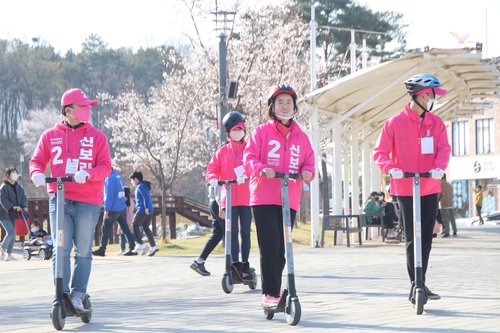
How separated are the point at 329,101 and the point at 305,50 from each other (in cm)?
2729

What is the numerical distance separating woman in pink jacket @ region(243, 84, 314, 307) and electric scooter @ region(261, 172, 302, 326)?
0.54ft

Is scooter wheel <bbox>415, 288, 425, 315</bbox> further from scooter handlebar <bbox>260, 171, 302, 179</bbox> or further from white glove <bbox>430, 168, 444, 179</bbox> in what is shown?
scooter handlebar <bbox>260, 171, 302, 179</bbox>

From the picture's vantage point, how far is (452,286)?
36.5 feet

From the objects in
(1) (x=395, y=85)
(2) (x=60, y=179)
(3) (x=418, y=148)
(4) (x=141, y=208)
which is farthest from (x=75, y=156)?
(1) (x=395, y=85)

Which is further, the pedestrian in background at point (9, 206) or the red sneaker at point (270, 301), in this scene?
the pedestrian in background at point (9, 206)

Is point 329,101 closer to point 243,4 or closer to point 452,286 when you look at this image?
point 452,286

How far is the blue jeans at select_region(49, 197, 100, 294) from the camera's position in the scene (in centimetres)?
830

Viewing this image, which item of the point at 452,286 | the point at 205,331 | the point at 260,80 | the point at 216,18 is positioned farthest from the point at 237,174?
the point at 260,80

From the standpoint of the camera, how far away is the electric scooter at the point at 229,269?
36.4 feet

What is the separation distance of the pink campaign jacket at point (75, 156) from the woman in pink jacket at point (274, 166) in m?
1.15

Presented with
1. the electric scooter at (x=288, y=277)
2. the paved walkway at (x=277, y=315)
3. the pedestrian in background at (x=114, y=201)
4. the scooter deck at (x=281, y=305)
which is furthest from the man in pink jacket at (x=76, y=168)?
the pedestrian in background at (x=114, y=201)

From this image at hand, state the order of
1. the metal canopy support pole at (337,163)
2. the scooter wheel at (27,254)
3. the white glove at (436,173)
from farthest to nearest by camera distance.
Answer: the metal canopy support pole at (337,163) < the scooter wheel at (27,254) < the white glove at (436,173)

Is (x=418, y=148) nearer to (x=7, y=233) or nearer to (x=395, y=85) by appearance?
(x=395, y=85)

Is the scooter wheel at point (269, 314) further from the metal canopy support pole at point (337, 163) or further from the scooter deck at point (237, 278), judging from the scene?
the metal canopy support pole at point (337, 163)
